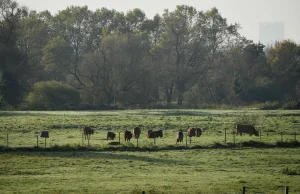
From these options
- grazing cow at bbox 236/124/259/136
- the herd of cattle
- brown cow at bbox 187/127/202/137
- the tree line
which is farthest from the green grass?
the tree line

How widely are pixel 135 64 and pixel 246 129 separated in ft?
190

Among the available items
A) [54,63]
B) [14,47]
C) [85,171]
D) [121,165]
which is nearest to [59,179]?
[85,171]

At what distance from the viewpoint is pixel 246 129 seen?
53750 mm

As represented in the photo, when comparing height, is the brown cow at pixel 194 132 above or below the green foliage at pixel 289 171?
above

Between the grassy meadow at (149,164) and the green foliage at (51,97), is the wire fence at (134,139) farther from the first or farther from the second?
the green foliage at (51,97)

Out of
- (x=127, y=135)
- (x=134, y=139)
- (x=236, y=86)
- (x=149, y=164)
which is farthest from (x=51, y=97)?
(x=149, y=164)

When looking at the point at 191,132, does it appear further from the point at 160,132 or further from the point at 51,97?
the point at 51,97

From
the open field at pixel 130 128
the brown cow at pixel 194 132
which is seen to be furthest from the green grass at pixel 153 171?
the brown cow at pixel 194 132

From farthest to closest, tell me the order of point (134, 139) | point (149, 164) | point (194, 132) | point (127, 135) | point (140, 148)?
point (194, 132), point (134, 139), point (127, 135), point (140, 148), point (149, 164)

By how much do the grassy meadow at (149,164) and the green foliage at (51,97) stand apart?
38.1 metres

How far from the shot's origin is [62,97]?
325 ft

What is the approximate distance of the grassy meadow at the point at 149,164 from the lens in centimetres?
3008

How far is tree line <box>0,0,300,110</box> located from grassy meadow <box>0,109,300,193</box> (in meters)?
44.2

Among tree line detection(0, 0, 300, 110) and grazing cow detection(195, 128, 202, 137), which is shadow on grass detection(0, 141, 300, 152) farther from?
tree line detection(0, 0, 300, 110)
